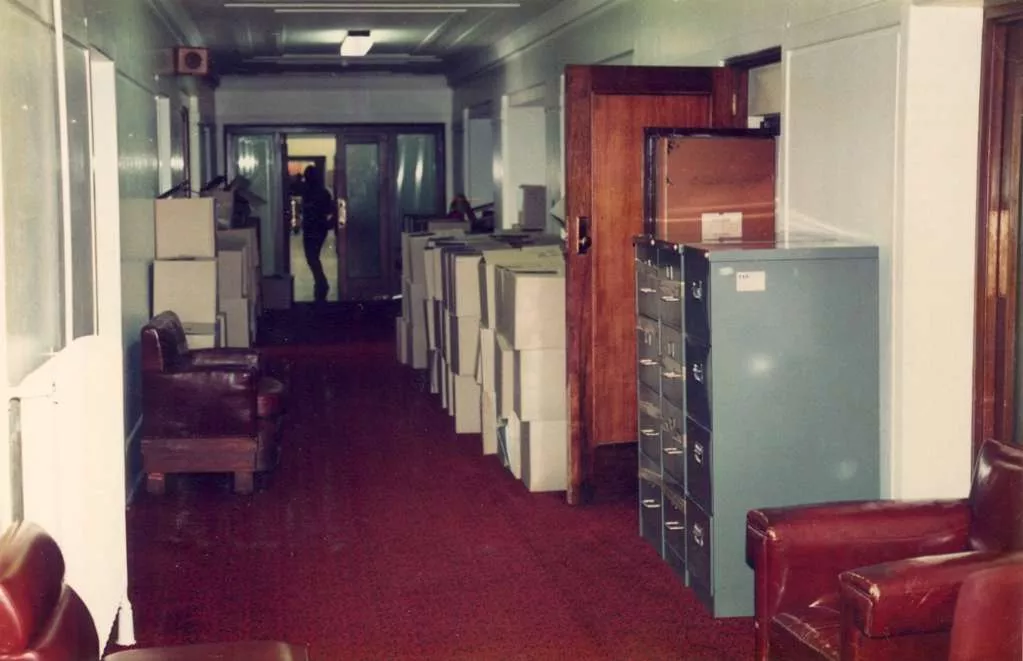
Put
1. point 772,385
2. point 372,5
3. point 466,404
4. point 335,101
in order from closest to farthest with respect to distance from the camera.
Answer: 1. point 772,385
2. point 466,404
3. point 372,5
4. point 335,101

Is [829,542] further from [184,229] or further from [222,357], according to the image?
[184,229]

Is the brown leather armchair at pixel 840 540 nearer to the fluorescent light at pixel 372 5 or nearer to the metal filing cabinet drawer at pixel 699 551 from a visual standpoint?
the metal filing cabinet drawer at pixel 699 551

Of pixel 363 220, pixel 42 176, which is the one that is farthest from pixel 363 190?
pixel 42 176

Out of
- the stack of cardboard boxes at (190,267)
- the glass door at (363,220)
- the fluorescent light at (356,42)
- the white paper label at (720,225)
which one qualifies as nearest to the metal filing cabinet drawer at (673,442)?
the white paper label at (720,225)

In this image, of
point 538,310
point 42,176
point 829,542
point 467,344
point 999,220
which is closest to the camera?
point 829,542

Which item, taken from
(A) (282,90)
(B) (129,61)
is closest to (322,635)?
(B) (129,61)

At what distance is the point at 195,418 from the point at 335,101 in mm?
9499

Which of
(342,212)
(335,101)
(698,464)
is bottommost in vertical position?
(698,464)

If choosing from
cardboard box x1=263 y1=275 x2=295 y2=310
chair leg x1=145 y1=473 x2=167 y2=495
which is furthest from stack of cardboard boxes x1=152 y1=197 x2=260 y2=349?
cardboard box x1=263 y1=275 x2=295 y2=310

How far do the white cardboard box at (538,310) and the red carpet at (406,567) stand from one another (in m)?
0.71

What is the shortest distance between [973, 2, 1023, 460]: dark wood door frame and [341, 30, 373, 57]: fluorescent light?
22.8ft

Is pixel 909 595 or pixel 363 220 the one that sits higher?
pixel 363 220

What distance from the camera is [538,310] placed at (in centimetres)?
607

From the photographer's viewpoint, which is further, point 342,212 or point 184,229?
point 342,212
